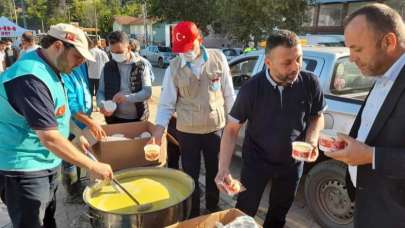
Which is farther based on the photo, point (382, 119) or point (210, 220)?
point (210, 220)

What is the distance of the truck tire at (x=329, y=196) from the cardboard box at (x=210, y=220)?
1646 mm

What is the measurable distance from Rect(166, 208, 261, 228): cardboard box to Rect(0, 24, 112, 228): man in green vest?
2.12ft

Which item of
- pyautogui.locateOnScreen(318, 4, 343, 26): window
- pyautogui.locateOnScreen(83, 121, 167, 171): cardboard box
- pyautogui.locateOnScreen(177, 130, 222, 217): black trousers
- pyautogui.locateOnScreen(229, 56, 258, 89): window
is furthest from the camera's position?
pyautogui.locateOnScreen(318, 4, 343, 26): window

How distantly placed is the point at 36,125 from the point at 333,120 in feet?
8.38

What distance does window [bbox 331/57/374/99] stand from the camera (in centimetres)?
360

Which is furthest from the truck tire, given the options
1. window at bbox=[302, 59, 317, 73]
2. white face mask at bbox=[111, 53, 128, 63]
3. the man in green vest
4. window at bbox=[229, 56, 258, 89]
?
white face mask at bbox=[111, 53, 128, 63]

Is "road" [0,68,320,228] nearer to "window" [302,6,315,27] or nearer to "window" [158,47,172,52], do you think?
"window" [302,6,315,27]

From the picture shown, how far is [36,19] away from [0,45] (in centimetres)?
7525

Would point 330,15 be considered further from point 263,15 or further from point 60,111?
point 60,111

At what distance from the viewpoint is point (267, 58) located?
2.40 m

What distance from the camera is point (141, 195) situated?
2.47m

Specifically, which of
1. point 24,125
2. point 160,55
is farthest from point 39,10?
point 24,125

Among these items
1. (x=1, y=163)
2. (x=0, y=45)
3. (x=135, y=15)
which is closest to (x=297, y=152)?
(x=1, y=163)

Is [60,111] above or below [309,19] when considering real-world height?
below
